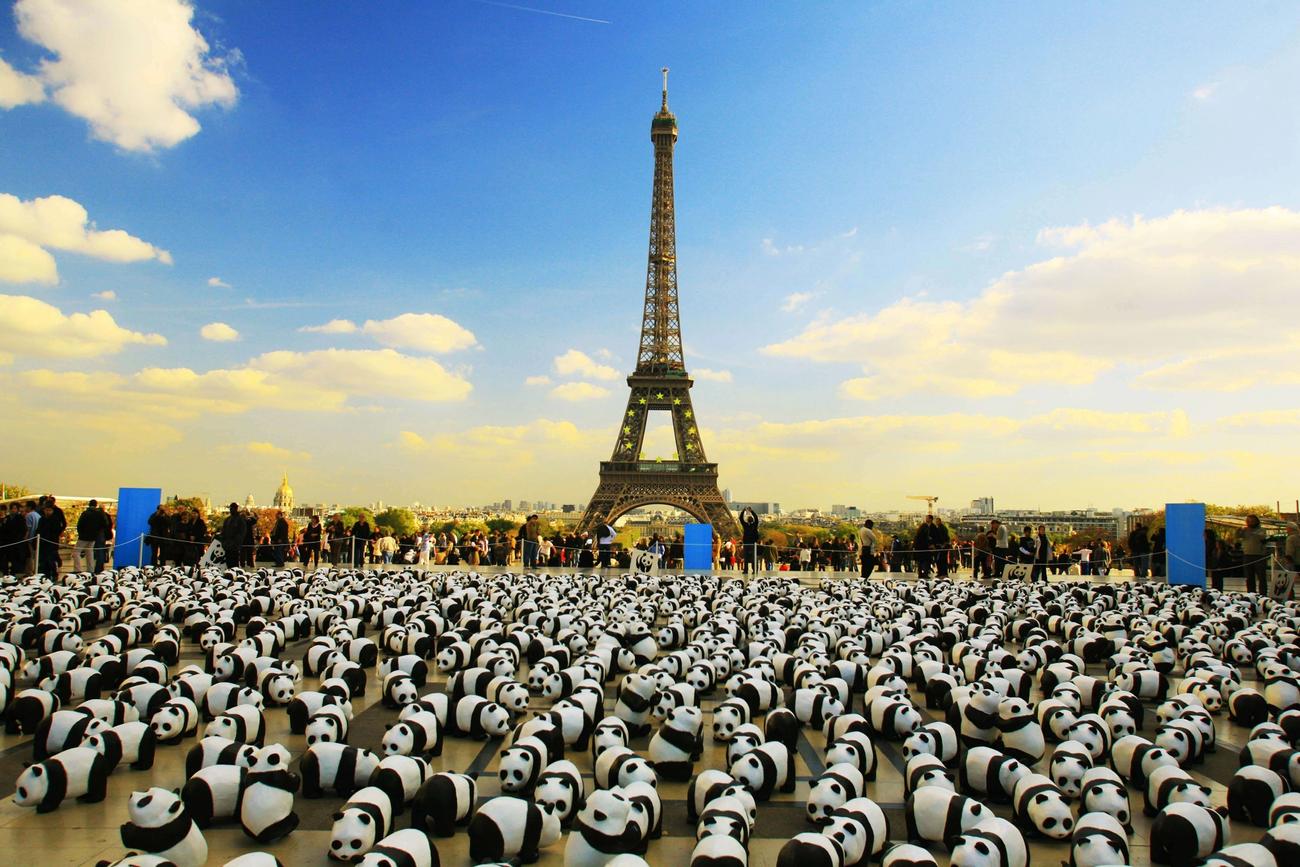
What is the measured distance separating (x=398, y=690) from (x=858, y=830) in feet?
18.1

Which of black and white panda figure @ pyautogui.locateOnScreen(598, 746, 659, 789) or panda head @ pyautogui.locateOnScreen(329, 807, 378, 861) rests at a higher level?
black and white panda figure @ pyautogui.locateOnScreen(598, 746, 659, 789)

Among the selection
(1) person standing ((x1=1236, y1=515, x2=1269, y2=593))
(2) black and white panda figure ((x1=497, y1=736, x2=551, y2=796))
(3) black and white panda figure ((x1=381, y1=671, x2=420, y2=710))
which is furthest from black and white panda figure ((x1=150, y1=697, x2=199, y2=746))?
(1) person standing ((x1=1236, y1=515, x2=1269, y2=593))

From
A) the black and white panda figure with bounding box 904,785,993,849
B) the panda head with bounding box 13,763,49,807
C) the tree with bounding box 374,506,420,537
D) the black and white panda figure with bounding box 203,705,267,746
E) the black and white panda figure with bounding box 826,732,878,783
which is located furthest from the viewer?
the tree with bounding box 374,506,420,537

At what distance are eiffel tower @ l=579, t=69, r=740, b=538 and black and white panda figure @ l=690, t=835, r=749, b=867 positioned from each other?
4767 centimetres

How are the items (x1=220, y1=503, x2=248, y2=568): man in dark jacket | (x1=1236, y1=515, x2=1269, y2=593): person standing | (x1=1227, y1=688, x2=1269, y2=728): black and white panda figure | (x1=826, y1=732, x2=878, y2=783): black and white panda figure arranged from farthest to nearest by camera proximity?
(x1=220, y1=503, x2=248, y2=568): man in dark jacket < (x1=1236, y1=515, x2=1269, y2=593): person standing < (x1=1227, y1=688, x2=1269, y2=728): black and white panda figure < (x1=826, y1=732, x2=878, y2=783): black and white panda figure

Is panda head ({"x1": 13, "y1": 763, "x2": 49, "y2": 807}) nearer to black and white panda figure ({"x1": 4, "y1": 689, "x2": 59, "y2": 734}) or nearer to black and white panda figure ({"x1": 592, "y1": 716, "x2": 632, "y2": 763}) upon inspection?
black and white panda figure ({"x1": 4, "y1": 689, "x2": 59, "y2": 734})

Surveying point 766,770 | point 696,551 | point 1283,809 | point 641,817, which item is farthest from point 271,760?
point 696,551

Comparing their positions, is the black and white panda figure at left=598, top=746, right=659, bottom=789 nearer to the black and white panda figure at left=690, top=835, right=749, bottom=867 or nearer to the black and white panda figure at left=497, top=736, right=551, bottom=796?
the black and white panda figure at left=497, top=736, right=551, bottom=796

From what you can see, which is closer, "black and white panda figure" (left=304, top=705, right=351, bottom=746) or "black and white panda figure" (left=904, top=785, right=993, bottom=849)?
"black and white panda figure" (left=904, top=785, right=993, bottom=849)

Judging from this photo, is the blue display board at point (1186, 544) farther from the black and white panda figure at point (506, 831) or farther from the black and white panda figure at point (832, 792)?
the black and white panda figure at point (506, 831)

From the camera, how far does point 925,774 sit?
19.3ft

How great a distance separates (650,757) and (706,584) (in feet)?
33.7

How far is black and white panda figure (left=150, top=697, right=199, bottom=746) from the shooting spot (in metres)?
7.39

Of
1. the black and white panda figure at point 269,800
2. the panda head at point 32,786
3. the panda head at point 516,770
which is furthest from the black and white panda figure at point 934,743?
the panda head at point 32,786
